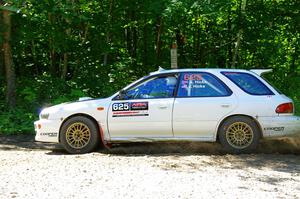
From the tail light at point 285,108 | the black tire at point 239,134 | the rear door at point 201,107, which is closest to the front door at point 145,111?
the rear door at point 201,107

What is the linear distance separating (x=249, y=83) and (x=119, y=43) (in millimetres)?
8866

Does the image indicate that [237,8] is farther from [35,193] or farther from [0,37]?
[35,193]

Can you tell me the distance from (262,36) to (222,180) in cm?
1046

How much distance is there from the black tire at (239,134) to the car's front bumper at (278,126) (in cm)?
14

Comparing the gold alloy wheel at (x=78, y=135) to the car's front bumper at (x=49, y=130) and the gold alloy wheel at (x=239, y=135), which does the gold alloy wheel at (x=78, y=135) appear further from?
the gold alloy wheel at (x=239, y=135)

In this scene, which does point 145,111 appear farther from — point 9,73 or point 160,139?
point 9,73

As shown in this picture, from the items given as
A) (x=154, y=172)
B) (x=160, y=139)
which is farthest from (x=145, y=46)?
(x=154, y=172)

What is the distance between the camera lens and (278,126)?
8.76 metres

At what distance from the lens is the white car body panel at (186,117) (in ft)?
28.9

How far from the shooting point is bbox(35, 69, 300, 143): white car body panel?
28.9 ft

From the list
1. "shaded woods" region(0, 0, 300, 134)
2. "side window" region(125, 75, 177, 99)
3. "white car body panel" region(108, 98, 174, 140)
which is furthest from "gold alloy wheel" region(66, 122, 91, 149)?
"shaded woods" region(0, 0, 300, 134)

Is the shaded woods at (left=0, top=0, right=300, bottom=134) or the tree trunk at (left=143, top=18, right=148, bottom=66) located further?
the tree trunk at (left=143, top=18, right=148, bottom=66)

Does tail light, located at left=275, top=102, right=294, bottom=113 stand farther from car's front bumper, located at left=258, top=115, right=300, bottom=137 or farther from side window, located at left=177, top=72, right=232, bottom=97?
side window, located at left=177, top=72, right=232, bottom=97

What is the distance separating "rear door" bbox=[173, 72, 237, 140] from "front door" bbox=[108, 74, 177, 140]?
0.54ft
